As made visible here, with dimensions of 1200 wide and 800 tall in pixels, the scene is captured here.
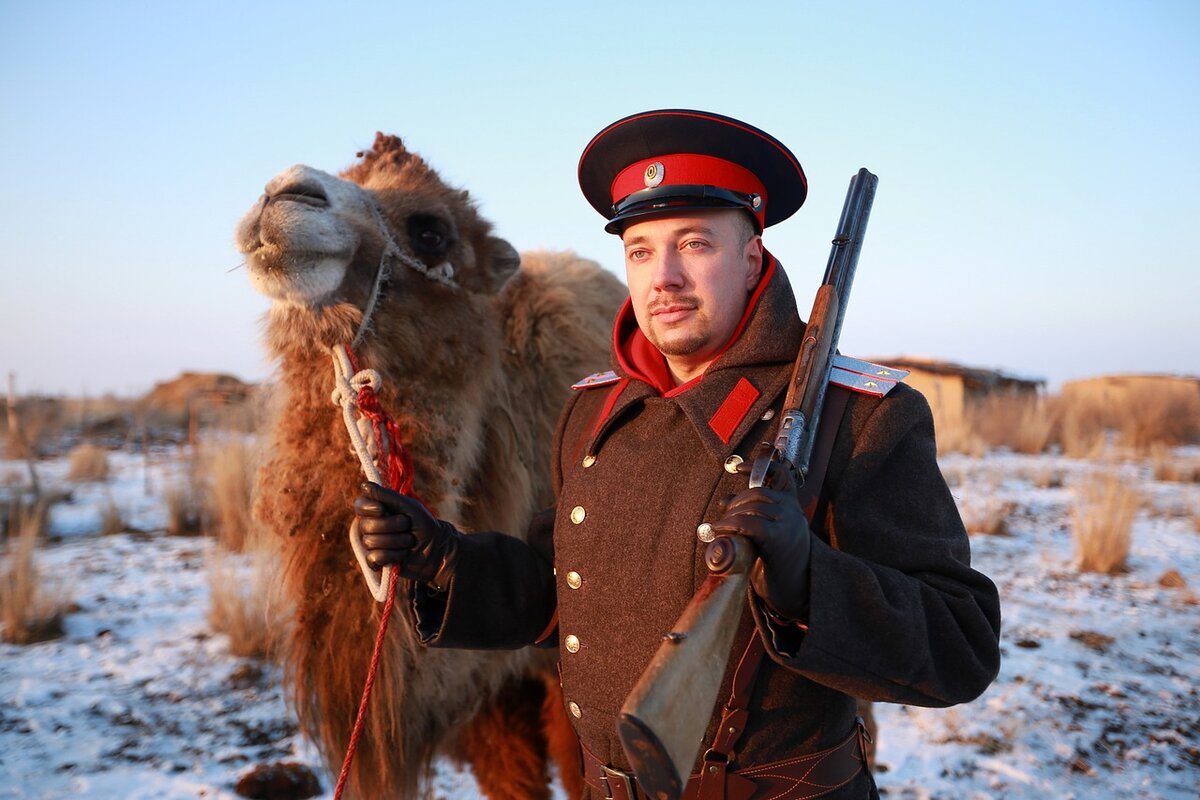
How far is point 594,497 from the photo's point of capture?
1.83 meters

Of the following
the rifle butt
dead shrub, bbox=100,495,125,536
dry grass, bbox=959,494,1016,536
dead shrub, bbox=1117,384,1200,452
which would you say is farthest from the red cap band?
dead shrub, bbox=1117,384,1200,452

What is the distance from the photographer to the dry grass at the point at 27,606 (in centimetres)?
545

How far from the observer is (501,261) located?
3.45 metres

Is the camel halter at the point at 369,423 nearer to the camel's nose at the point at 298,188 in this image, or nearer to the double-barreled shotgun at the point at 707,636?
the camel's nose at the point at 298,188

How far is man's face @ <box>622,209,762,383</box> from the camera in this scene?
175 cm

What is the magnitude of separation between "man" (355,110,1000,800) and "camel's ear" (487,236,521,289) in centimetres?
137

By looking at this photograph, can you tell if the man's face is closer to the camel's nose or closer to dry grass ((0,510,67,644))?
the camel's nose

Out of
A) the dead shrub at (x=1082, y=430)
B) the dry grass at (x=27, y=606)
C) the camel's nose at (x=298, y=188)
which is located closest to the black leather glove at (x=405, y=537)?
the camel's nose at (x=298, y=188)

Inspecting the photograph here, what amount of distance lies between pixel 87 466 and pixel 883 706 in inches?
430

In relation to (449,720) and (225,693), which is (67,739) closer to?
(225,693)

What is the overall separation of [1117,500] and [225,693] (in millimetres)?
8794

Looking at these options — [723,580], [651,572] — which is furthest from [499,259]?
[723,580]

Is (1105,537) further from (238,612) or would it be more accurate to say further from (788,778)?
(238,612)

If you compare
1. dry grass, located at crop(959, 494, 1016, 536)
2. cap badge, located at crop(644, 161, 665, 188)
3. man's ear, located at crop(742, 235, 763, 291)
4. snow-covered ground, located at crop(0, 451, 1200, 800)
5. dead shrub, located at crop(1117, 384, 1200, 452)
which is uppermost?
cap badge, located at crop(644, 161, 665, 188)
